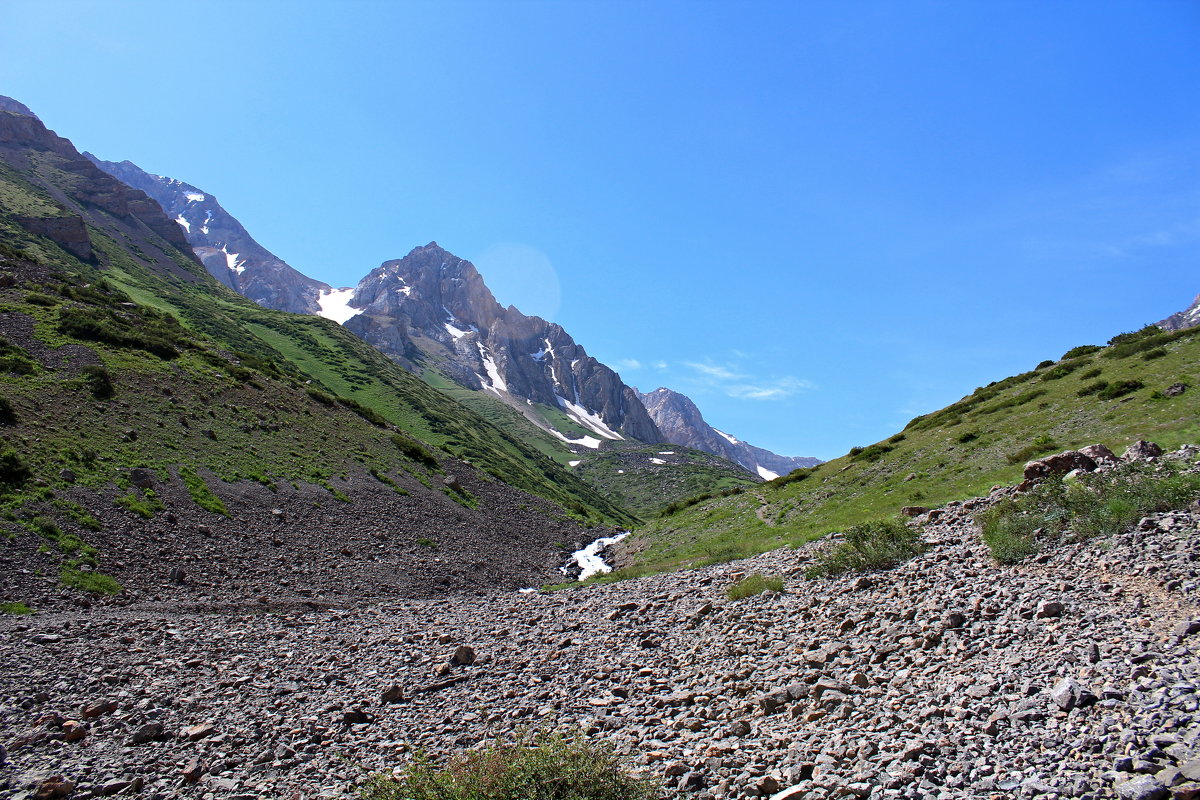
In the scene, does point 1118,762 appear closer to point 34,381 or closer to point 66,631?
point 66,631

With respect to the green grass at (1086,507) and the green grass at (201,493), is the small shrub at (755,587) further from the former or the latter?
the green grass at (201,493)

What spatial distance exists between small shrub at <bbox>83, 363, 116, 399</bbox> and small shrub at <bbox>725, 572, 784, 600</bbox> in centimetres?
3725

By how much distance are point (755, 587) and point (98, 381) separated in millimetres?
39004

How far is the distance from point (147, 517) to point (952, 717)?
3078 centimetres

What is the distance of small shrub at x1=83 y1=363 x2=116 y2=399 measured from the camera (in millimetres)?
34219

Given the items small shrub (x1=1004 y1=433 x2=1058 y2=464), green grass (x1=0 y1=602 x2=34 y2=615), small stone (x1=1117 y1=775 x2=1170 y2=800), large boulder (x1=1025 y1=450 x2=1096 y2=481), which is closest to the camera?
small stone (x1=1117 y1=775 x2=1170 y2=800)

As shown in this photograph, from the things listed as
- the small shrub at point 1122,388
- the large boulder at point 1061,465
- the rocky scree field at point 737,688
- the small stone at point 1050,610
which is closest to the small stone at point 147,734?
the rocky scree field at point 737,688

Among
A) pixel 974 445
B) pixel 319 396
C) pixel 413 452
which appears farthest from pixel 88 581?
pixel 974 445

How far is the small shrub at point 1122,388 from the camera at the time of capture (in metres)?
31.6

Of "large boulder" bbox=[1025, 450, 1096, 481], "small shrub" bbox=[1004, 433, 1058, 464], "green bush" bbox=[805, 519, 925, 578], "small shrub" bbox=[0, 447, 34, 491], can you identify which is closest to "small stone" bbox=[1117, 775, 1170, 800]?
"green bush" bbox=[805, 519, 925, 578]

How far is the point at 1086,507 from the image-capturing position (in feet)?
45.4

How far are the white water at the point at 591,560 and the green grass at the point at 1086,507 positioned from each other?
2733 cm

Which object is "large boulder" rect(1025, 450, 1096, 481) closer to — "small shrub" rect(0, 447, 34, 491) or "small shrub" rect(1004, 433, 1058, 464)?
"small shrub" rect(1004, 433, 1058, 464)

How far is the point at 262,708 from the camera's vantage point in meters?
13.8
